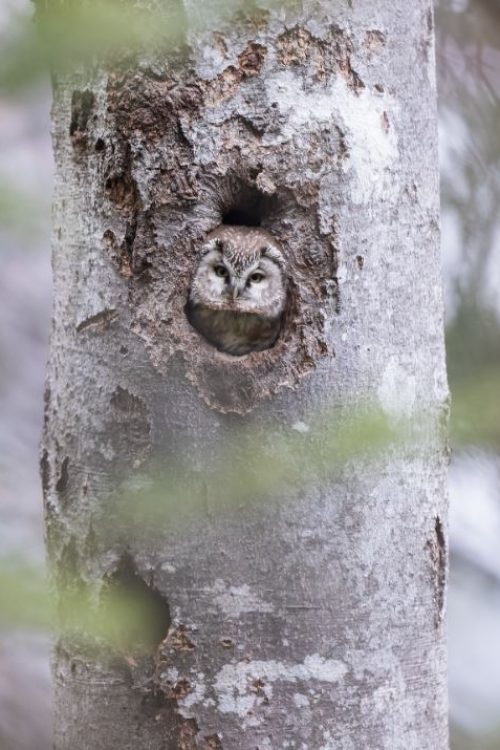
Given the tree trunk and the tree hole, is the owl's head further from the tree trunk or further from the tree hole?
the tree hole

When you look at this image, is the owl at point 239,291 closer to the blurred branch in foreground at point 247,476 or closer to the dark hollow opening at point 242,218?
the dark hollow opening at point 242,218

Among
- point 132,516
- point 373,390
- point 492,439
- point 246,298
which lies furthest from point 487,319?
point 492,439

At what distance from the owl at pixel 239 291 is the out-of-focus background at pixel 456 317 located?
0.74 metres

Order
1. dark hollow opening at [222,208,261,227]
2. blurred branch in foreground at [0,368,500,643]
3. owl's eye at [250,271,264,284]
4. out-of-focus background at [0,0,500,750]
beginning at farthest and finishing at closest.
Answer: out-of-focus background at [0,0,500,750] → owl's eye at [250,271,264,284] → dark hollow opening at [222,208,261,227] → blurred branch in foreground at [0,368,500,643]

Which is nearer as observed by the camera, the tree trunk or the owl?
the tree trunk

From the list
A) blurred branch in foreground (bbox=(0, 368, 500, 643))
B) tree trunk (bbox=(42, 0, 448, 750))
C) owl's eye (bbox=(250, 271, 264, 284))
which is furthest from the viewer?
owl's eye (bbox=(250, 271, 264, 284))

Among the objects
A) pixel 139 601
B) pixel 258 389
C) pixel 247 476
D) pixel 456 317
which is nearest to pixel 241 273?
pixel 258 389

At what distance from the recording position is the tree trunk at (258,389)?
5.18 feet

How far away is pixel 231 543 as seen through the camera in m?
1.57

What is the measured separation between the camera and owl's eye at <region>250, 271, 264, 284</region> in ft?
6.42

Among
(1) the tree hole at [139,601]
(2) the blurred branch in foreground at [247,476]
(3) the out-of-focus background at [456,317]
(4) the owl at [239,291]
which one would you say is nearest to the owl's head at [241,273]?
(4) the owl at [239,291]

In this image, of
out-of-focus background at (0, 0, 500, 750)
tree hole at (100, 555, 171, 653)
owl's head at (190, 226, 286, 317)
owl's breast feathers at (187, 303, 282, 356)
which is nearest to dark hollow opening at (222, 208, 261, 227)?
owl's head at (190, 226, 286, 317)

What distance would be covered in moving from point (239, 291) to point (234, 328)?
0.53 ft

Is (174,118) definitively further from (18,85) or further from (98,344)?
(18,85)
